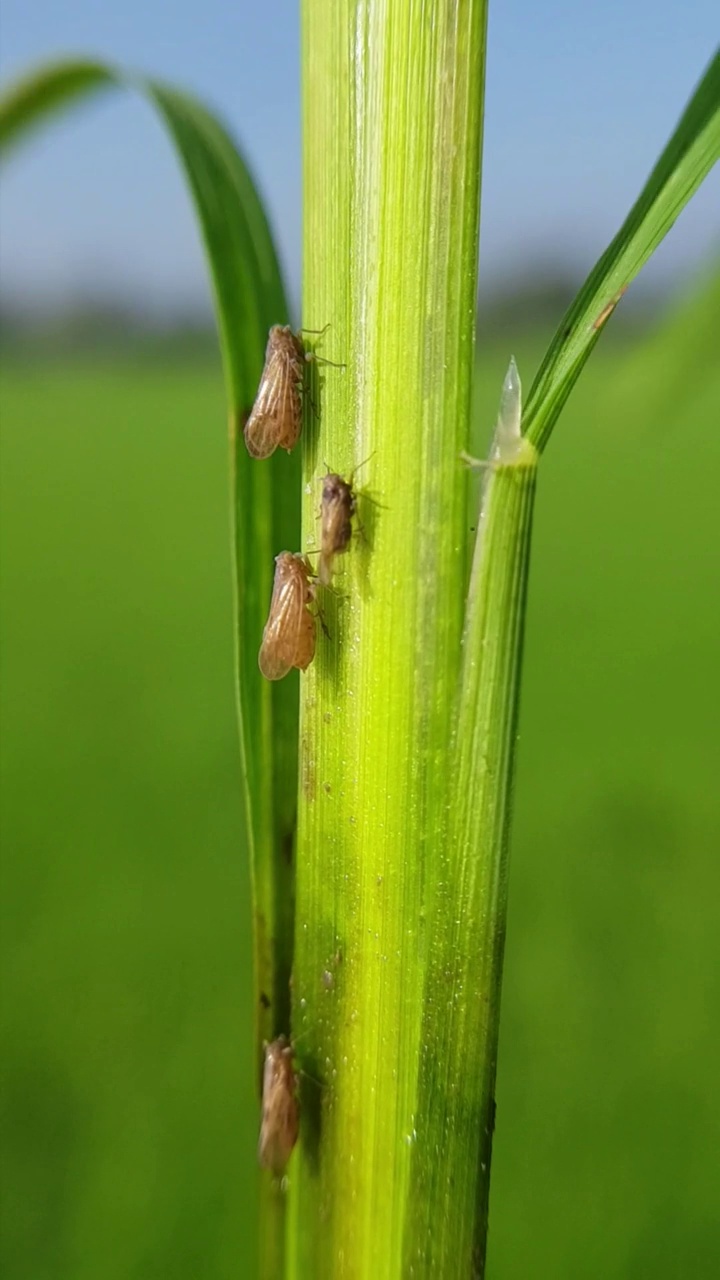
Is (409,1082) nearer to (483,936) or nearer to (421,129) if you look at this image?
(483,936)

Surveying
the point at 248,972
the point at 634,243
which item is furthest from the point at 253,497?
the point at 248,972

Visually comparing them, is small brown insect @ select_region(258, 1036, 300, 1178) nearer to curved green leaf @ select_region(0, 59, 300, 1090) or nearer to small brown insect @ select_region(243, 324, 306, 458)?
curved green leaf @ select_region(0, 59, 300, 1090)

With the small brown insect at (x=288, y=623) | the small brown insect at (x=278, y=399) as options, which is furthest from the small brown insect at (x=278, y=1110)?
the small brown insect at (x=278, y=399)

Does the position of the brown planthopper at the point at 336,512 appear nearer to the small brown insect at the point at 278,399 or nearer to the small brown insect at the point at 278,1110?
the small brown insect at the point at 278,399

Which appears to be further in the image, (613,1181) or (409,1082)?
(613,1181)

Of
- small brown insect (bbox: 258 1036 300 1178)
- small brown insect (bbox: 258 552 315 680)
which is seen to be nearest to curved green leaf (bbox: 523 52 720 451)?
small brown insect (bbox: 258 552 315 680)

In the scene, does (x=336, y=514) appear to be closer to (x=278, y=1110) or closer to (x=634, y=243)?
(x=634, y=243)

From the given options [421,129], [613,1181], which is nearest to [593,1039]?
[613,1181]
